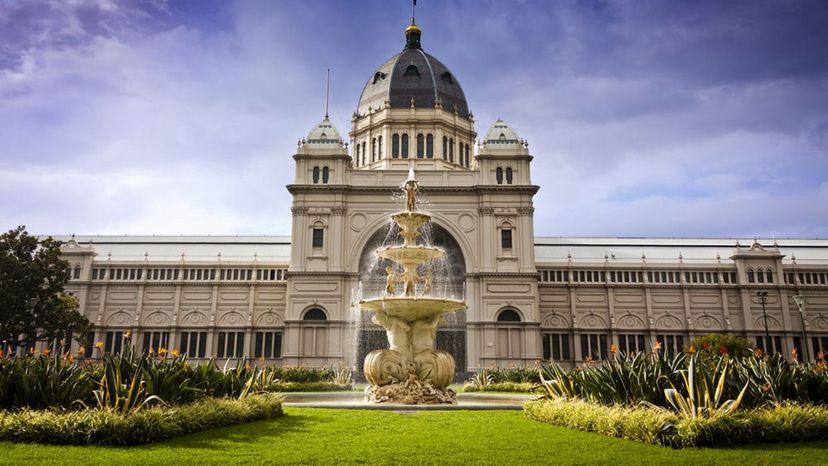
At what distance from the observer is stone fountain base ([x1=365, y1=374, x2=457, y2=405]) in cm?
2038

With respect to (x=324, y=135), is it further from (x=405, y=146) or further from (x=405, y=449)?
(x=405, y=449)

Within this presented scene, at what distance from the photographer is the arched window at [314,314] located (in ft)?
167

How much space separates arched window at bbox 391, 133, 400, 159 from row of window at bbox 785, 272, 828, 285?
39.6 metres

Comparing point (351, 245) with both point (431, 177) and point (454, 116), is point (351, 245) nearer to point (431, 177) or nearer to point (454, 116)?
point (431, 177)

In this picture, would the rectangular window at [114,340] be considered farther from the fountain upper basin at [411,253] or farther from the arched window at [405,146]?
the fountain upper basin at [411,253]

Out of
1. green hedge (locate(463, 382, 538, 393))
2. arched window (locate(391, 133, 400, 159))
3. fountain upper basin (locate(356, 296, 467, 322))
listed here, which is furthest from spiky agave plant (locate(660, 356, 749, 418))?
arched window (locate(391, 133, 400, 159))

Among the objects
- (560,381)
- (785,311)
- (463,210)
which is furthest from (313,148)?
(785,311)

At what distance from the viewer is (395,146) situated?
60.7m

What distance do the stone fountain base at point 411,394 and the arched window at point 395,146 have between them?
41.1 meters

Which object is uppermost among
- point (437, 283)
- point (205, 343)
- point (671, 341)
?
point (437, 283)

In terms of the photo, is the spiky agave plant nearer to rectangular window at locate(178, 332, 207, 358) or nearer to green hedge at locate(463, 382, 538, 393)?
green hedge at locate(463, 382, 538, 393)

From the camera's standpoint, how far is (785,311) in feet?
188

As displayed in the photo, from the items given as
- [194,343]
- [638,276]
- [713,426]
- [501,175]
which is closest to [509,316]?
[501,175]

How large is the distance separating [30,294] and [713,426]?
1831 inches
